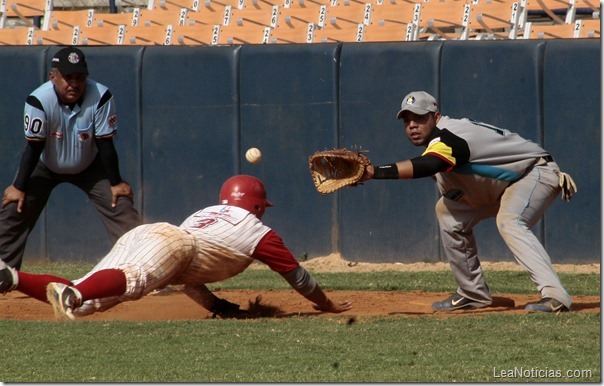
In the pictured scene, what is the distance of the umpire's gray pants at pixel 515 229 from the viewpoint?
6938 millimetres

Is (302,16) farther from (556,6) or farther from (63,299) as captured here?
(63,299)

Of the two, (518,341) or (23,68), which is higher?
(23,68)

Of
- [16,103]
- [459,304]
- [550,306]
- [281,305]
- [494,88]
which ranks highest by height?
[494,88]

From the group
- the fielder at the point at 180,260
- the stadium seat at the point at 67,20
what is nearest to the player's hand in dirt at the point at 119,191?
the fielder at the point at 180,260

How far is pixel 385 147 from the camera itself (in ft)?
34.4

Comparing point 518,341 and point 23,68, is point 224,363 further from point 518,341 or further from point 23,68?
point 23,68

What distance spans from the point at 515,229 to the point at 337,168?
122 cm

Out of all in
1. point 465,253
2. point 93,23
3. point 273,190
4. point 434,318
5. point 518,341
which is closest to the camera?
point 518,341

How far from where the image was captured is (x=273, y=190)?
10.9 metres

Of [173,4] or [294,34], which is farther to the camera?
[173,4]

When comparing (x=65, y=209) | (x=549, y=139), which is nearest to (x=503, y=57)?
(x=549, y=139)

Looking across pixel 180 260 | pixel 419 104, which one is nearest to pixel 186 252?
pixel 180 260

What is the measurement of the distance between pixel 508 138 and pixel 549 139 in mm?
3021

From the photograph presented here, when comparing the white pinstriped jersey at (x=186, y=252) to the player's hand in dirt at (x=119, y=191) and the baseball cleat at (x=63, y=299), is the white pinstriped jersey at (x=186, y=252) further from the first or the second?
the player's hand in dirt at (x=119, y=191)
